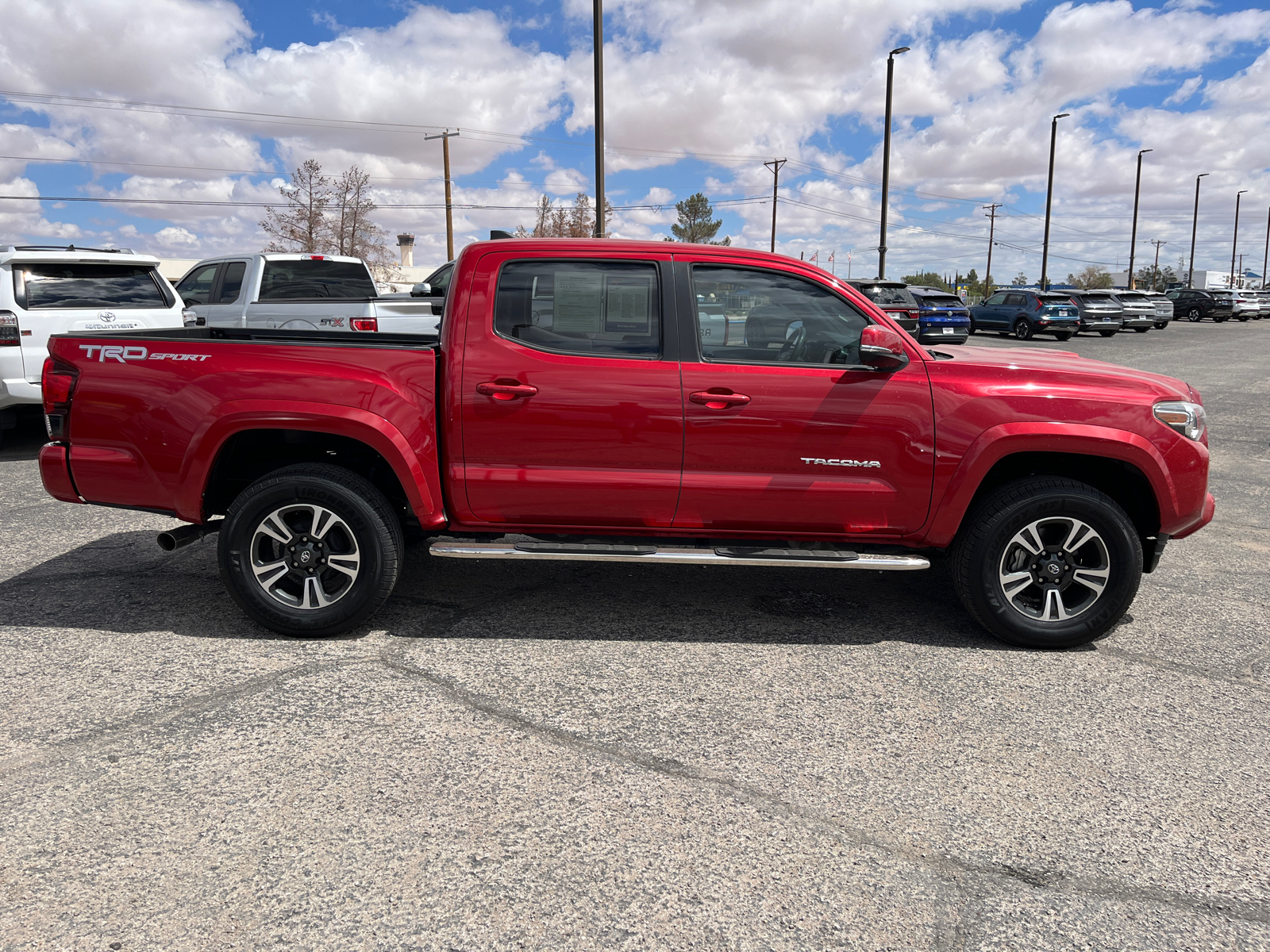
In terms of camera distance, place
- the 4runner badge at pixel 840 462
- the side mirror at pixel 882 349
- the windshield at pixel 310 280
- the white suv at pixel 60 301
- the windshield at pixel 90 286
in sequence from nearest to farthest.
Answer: the side mirror at pixel 882 349, the 4runner badge at pixel 840 462, the white suv at pixel 60 301, the windshield at pixel 90 286, the windshield at pixel 310 280

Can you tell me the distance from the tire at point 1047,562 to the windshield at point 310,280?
9.70 metres

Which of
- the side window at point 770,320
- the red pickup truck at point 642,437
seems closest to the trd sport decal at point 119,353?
the red pickup truck at point 642,437

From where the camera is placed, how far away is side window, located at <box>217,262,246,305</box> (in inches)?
468

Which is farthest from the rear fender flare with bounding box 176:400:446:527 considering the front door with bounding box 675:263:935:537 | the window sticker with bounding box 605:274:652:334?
the front door with bounding box 675:263:935:537

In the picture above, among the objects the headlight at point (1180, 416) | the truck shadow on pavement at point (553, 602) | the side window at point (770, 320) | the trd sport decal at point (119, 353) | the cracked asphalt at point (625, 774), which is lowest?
the cracked asphalt at point (625, 774)

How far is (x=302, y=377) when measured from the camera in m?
4.29

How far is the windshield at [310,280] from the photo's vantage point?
11773 mm

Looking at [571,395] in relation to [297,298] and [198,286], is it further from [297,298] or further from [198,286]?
[198,286]

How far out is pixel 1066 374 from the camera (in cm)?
442

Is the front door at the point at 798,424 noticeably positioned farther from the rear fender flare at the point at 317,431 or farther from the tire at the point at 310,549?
the tire at the point at 310,549

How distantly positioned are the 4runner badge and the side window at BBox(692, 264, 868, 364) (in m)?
0.46

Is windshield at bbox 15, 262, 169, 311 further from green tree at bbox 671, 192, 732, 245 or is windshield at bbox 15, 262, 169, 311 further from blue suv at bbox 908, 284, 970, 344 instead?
green tree at bbox 671, 192, 732, 245

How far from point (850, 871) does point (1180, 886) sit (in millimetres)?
944

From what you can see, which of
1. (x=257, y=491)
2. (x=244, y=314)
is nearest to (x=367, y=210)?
(x=244, y=314)
